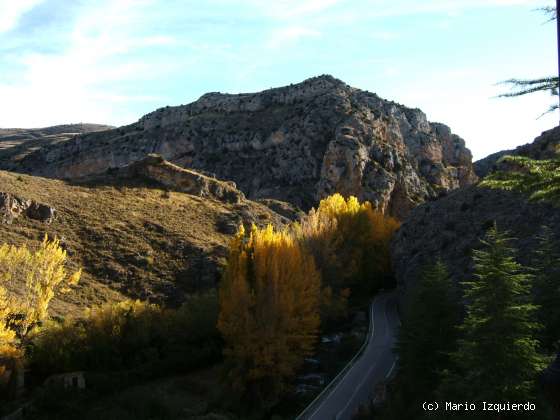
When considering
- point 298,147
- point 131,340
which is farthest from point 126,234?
point 298,147

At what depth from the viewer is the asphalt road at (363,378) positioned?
91.8 ft

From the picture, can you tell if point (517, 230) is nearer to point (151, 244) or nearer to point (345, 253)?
point (345, 253)

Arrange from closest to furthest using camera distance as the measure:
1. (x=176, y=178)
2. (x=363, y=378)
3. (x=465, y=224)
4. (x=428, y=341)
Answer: (x=428, y=341)
(x=363, y=378)
(x=465, y=224)
(x=176, y=178)

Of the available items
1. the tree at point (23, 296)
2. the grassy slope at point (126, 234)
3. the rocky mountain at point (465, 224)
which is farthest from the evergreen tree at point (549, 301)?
the grassy slope at point (126, 234)

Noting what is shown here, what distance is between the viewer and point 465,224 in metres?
42.9

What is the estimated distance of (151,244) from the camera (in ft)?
190

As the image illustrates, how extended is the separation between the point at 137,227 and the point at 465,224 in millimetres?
36095

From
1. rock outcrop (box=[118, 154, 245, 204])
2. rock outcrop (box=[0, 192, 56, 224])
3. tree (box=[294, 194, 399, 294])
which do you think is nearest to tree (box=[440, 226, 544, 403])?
tree (box=[294, 194, 399, 294])

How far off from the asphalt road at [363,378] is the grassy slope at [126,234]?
63.1ft

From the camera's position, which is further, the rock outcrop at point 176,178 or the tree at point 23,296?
the rock outcrop at point 176,178

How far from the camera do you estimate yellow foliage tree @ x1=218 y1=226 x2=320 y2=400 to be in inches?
1342

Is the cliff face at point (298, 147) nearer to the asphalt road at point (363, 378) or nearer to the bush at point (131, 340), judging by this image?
the asphalt road at point (363, 378)

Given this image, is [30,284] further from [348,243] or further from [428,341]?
[348,243]

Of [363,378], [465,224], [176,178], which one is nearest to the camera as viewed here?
[363,378]
